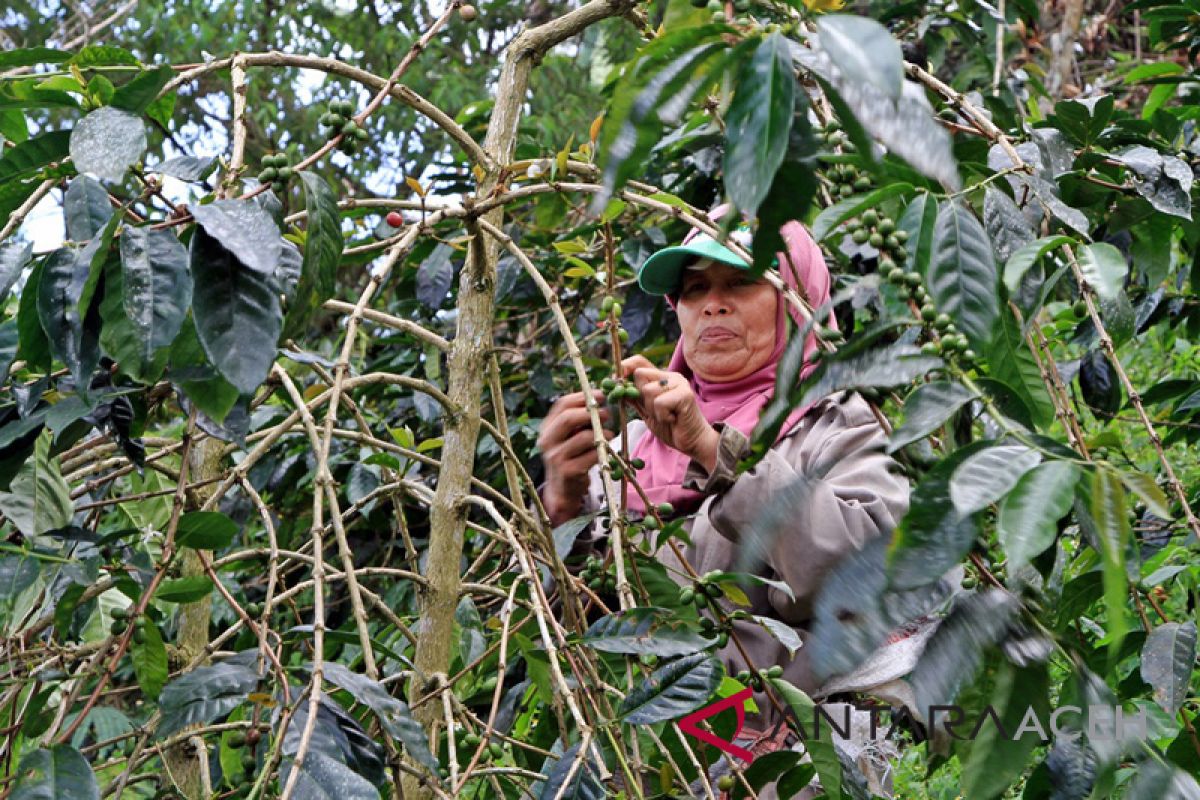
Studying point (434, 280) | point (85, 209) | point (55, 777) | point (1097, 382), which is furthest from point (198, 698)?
point (1097, 382)

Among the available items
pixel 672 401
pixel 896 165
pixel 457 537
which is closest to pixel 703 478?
pixel 672 401

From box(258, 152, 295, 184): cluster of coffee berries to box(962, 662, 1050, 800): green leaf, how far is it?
0.82 metres

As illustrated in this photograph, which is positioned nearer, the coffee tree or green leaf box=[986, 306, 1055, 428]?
the coffee tree

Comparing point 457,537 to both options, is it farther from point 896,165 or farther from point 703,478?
point 896,165

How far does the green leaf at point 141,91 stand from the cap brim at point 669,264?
2.99 ft

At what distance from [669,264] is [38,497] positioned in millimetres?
1001

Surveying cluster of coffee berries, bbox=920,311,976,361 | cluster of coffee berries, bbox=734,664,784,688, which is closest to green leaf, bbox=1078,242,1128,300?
cluster of coffee berries, bbox=920,311,976,361

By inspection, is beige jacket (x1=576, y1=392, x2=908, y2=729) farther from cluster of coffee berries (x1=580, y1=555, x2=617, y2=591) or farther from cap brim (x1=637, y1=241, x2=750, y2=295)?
cap brim (x1=637, y1=241, x2=750, y2=295)

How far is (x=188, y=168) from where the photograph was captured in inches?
49.2

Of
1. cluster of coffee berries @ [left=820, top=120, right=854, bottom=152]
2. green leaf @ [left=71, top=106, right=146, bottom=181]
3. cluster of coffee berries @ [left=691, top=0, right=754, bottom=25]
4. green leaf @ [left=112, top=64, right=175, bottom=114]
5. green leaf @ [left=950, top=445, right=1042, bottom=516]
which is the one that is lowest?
green leaf @ [left=950, top=445, right=1042, bottom=516]

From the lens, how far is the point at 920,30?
309cm

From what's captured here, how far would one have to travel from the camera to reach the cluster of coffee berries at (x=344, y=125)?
137 centimetres

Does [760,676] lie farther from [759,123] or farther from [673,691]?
[759,123]

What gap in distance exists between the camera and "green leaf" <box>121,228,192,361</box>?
1.11 meters
